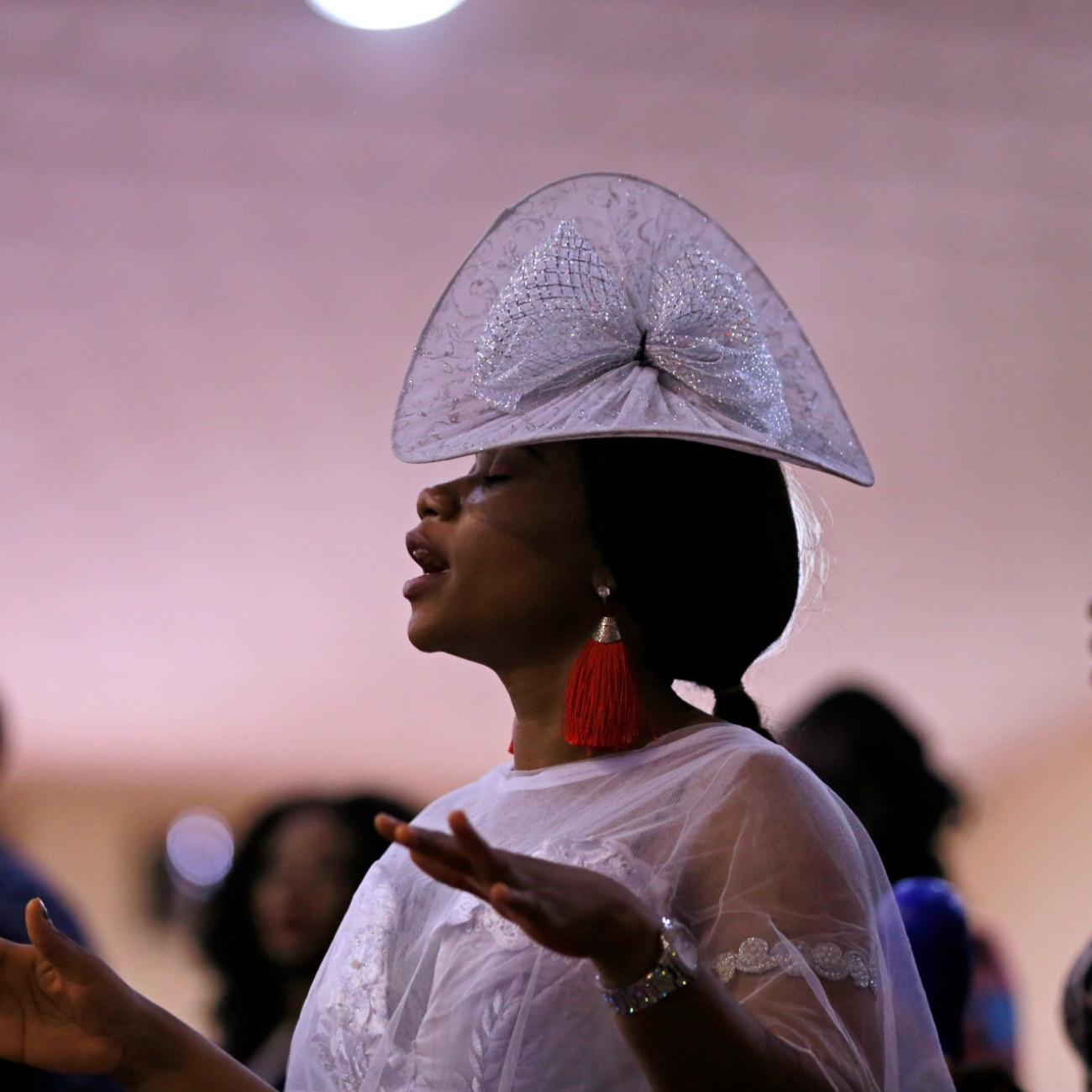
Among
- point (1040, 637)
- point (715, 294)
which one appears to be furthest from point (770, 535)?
point (1040, 637)

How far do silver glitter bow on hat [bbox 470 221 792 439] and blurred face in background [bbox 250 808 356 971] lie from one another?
1.45m

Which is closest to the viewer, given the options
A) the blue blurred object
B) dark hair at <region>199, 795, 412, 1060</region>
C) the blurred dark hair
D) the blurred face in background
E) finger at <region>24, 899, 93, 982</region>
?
finger at <region>24, 899, 93, 982</region>

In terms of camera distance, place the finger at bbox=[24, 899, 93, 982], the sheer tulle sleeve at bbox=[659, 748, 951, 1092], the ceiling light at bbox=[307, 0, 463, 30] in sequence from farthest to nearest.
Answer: the ceiling light at bbox=[307, 0, 463, 30]
the finger at bbox=[24, 899, 93, 982]
the sheer tulle sleeve at bbox=[659, 748, 951, 1092]

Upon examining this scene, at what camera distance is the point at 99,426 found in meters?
4.57

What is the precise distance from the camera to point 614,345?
1433 mm

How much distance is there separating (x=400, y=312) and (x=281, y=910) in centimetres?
210

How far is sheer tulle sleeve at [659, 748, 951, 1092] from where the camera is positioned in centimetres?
112

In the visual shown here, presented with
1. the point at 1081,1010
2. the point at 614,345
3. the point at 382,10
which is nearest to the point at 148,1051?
the point at 614,345

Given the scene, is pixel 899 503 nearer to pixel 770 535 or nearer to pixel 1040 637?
pixel 1040 637

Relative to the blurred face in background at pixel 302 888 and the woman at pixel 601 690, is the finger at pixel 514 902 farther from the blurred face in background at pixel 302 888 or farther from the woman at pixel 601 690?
the blurred face in background at pixel 302 888

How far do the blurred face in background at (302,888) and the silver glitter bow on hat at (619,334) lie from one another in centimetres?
145

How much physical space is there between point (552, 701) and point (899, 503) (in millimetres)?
3530

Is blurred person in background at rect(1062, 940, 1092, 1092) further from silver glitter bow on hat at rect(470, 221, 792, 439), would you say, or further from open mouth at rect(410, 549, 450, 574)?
open mouth at rect(410, 549, 450, 574)

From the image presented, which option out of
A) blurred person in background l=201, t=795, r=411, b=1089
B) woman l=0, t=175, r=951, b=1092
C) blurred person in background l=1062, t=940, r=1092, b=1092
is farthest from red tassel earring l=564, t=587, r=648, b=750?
blurred person in background l=201, t=795, r=411, b=1089
